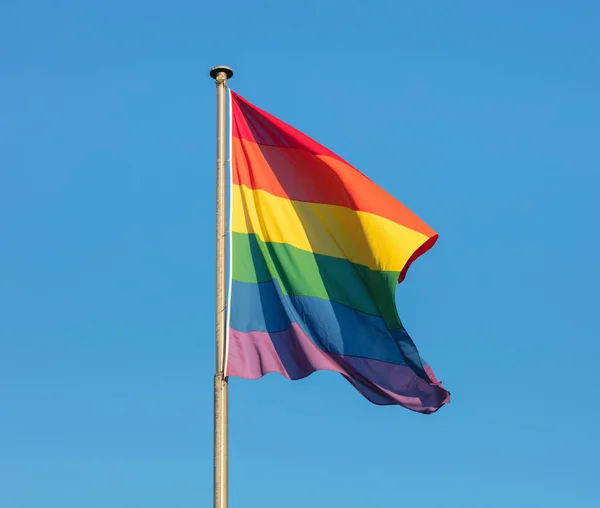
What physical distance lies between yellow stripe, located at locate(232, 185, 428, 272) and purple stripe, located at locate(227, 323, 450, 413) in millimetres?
1765

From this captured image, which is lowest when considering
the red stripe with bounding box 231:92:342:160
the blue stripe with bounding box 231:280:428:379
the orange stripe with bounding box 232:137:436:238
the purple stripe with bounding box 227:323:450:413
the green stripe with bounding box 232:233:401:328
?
the purple stripe with bounding box 227:323:450:413

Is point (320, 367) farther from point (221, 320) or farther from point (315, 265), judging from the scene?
point (315, 265)

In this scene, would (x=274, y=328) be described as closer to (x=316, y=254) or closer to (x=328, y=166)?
(x=316, y=254)

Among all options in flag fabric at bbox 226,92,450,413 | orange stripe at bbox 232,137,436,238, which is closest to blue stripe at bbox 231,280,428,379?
flag fabric at bbox 226,92,450,413

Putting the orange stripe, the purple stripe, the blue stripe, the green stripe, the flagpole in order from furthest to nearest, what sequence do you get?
the orange stripe → the green stripe → the blue stripe → the purple stripe → the flagpole

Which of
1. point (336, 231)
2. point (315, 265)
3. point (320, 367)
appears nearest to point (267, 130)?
point (336, 231)

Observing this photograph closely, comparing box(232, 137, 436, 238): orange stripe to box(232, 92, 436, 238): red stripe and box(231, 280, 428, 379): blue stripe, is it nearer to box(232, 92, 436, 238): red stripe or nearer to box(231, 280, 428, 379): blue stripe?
box(232, 92, 436, 238): red stripe

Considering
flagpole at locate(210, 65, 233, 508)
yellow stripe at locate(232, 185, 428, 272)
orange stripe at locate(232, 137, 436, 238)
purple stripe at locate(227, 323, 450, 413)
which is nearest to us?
flagpole at locate(210, 65, 233, 508)

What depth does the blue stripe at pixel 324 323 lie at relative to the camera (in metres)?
17.4

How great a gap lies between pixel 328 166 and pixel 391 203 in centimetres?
131

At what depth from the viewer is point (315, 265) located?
18.7m

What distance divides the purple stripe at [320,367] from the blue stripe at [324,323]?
0.14m

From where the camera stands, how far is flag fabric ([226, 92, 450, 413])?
1752 cm

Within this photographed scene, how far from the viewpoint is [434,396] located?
18.5 m
